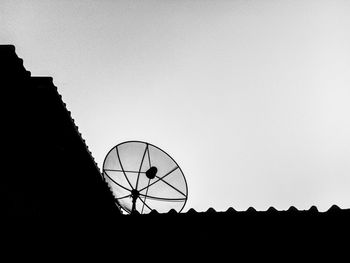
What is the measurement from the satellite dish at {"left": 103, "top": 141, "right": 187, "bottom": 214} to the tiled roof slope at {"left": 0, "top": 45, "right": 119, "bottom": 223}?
852mm

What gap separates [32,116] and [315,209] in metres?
3.76

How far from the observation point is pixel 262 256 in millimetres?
3961

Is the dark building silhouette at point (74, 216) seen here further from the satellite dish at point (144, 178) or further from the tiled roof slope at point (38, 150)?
the satellite dish at point (144, 178)

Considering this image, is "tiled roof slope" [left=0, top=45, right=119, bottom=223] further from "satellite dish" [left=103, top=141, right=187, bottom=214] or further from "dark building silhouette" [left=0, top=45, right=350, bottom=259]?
"satellite dish" [left=103, top=141, right=187, bottom=214]

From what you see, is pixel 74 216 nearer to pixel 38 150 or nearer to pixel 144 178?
pixel 38 150

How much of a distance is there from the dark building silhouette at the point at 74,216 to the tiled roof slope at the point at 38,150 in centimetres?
1

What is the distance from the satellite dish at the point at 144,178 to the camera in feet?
22.0

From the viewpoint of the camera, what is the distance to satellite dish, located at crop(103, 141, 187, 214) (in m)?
6.70

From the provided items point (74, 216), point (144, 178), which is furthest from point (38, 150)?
point (144, 178)

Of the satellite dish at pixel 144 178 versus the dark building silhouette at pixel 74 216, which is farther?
the satellite dish at pixel 144 178

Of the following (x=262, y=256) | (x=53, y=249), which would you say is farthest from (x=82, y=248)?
(x=262, y=256)

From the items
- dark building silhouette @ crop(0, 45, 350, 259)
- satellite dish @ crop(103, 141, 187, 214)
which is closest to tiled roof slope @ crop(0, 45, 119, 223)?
dark building silhouette @ crop(0, 45, 350, 259)

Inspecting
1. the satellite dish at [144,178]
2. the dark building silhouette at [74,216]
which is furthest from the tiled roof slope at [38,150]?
the satellite dish at [144,178]

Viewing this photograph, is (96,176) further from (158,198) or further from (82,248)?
(82,248)
